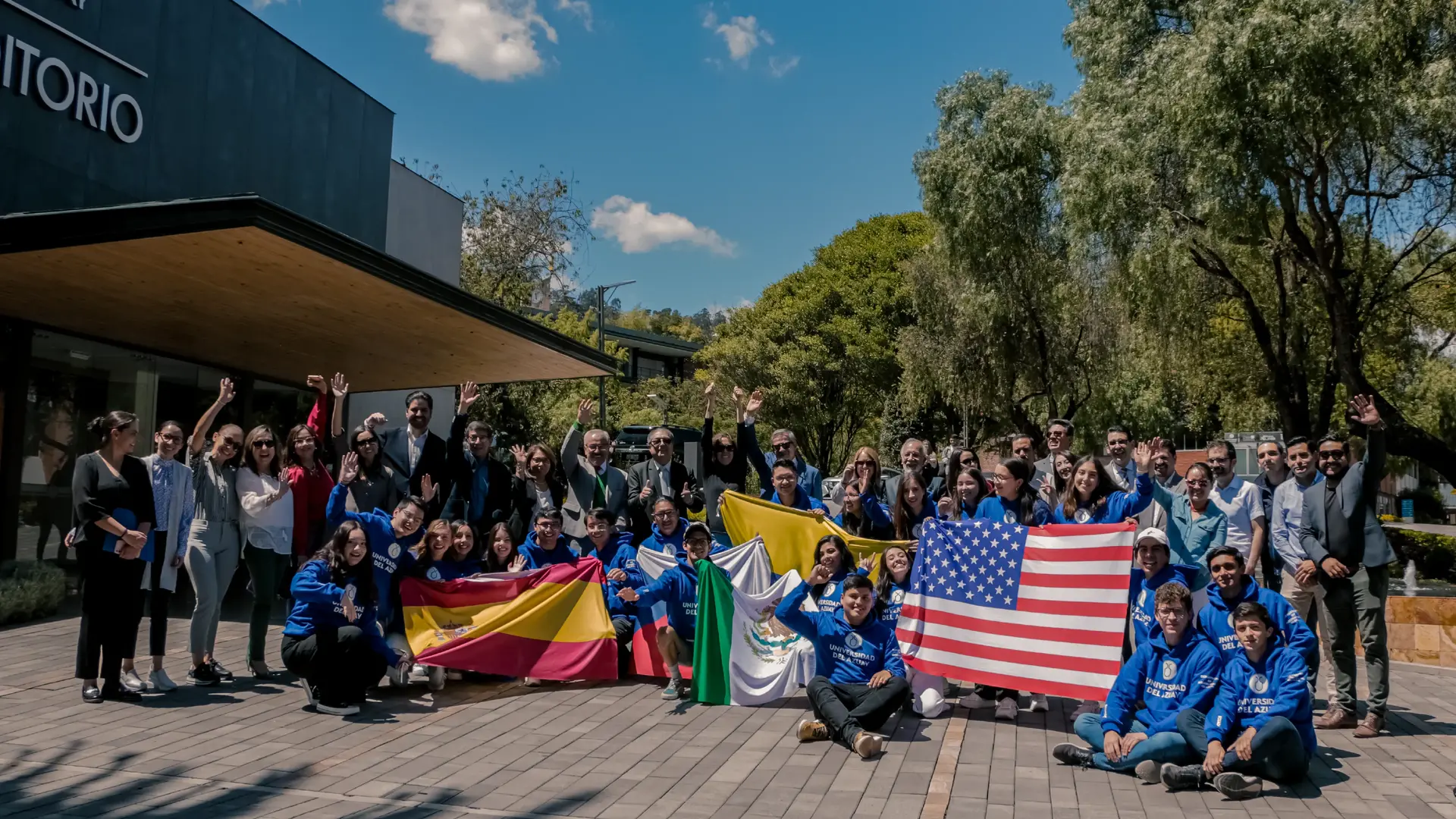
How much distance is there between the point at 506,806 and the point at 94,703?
3802mm

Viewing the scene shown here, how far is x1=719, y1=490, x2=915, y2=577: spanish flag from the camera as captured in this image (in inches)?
350

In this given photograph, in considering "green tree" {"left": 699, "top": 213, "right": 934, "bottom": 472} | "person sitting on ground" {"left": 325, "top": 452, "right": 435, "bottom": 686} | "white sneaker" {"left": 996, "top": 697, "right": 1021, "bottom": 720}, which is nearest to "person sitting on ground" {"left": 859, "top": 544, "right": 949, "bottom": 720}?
"white sneaker" {"left": 996, "top": 697, "right": 1021, "bottom": 720}

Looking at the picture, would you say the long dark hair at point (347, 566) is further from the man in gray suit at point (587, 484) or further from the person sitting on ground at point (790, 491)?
the person sitting on ground at point (790, 491)

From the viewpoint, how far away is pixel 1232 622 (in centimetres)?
607

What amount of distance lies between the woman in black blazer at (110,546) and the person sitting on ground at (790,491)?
16.0ft

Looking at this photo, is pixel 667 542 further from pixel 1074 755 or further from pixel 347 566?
pixel 1074 755

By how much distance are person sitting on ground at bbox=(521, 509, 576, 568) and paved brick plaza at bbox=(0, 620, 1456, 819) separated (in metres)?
1.19

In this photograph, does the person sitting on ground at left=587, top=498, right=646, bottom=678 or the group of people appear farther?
the person sitting on ground at left=587, top=498, right=646, bottom=678

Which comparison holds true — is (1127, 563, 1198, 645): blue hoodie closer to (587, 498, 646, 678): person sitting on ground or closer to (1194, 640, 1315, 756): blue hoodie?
(1194, 640, 1315, 756): blue hoodie

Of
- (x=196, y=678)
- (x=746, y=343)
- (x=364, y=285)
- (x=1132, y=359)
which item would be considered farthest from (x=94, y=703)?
(x=746, y=343)

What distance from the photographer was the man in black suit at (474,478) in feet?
30.2

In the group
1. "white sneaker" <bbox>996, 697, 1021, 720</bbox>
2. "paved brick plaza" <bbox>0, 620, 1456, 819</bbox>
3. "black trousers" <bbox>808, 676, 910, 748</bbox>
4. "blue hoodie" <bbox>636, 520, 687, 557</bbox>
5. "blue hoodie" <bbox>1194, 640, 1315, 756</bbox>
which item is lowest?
"paved brick plaza" <bbox>0, 620, 1456, 819</bbox>

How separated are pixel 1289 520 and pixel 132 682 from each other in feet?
27.9

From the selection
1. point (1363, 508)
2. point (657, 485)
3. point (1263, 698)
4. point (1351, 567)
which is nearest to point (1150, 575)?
point (1263, 698)
